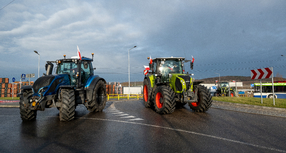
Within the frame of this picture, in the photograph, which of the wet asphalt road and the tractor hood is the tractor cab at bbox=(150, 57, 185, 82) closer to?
the wet asphalt road

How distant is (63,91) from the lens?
6.37 meters

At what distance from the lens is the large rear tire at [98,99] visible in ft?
27.0

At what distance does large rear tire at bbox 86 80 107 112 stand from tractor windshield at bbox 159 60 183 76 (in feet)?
10.9

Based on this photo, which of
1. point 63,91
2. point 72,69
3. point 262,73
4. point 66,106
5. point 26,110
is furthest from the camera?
point 262,73

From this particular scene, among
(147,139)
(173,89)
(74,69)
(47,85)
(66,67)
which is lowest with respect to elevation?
(147,139)

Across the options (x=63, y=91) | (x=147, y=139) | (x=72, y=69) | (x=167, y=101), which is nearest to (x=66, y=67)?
(x=72, y=69)

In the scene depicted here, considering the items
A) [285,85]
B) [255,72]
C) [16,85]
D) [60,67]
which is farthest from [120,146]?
[16,85]

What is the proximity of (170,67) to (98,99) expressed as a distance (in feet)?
14.0

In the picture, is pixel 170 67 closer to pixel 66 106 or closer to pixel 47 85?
pixel 66 106

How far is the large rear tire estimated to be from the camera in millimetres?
8224

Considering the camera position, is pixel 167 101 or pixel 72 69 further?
pixel 72 69

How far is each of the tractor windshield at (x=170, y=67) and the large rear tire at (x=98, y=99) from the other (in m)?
3.33

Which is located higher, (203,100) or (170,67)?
(170,67)

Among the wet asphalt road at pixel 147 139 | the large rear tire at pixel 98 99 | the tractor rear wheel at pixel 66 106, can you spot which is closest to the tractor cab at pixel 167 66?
the large rear tire at pixel 98 99
